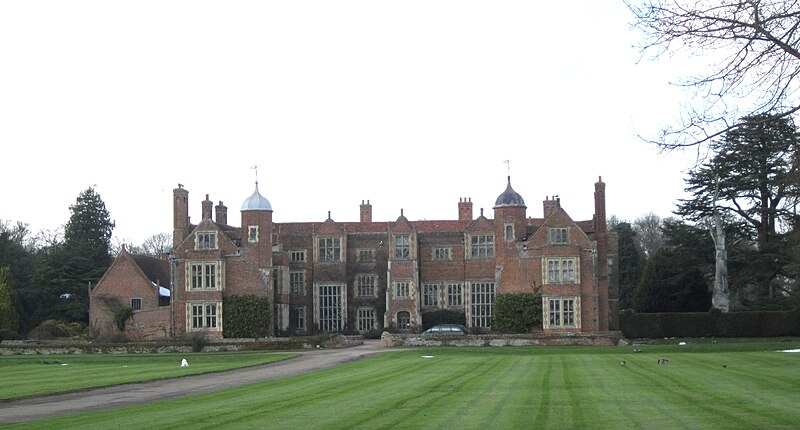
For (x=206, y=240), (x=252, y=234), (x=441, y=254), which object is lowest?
(x=441, y=254)

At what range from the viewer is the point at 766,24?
12234 millimetres

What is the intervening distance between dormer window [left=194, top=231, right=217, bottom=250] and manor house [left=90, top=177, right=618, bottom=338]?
0.07 meters

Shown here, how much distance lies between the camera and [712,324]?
174 feet

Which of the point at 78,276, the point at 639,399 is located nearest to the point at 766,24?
the point at 639,399

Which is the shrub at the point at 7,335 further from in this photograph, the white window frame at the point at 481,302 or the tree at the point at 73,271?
the white window frame at the point at 481,302

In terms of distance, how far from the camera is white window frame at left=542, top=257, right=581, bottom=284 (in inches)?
2105

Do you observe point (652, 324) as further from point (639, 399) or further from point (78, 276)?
point (78, 276)

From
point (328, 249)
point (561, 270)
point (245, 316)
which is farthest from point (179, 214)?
point (561, 270)

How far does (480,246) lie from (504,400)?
4267 centimetres

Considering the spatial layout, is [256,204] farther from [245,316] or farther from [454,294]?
[454,294]

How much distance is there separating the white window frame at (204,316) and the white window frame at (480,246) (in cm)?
1619

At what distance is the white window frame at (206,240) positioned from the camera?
5650cm

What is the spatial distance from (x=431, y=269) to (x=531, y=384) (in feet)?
128

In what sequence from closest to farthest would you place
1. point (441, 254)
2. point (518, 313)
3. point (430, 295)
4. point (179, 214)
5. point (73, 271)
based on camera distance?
point (518, 313), point (179, 214), point (430, 295), point (441, 254), point (73, 271)
